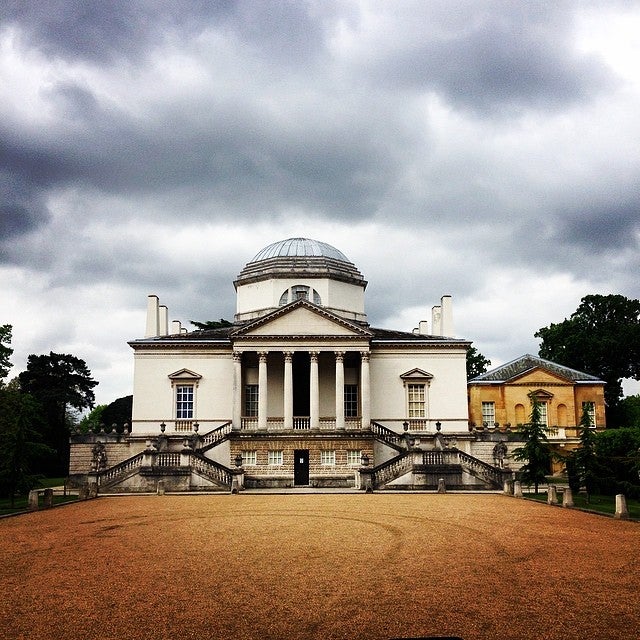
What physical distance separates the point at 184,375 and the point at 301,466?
10.4m

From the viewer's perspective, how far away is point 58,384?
81.0m

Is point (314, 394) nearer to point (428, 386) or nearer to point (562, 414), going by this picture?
point (428, 386)

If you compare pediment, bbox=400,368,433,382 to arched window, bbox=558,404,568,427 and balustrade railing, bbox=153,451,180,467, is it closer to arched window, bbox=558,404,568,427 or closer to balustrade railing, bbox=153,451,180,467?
arched window, bbox=558,404,568,427

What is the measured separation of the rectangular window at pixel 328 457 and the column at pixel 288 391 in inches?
104

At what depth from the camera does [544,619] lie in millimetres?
10008

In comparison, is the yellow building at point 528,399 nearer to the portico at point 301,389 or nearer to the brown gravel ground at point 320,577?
the portico at point 301,389

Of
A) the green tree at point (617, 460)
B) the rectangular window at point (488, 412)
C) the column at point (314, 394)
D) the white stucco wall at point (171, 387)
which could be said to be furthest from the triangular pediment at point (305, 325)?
the green tree at point (617, 460)

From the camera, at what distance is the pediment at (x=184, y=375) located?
152 ft

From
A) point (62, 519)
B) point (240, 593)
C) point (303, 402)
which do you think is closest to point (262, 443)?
point (303, 402)

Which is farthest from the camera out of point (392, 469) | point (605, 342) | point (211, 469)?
point (605, 342)

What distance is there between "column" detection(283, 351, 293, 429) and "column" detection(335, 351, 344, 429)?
2883 millimetres

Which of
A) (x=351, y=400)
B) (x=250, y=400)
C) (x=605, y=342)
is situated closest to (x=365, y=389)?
(x=351, y=400)

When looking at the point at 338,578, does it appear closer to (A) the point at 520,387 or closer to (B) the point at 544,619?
(B) the point at 544,619

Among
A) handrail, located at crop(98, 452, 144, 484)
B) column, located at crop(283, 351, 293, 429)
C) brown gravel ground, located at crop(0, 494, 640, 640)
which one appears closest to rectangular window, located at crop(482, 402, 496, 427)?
column, located at crop(283, 351, 293, 429)
